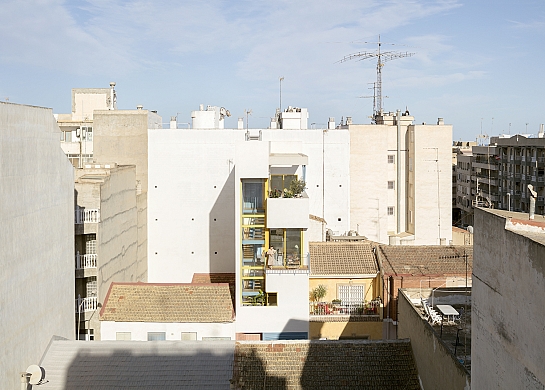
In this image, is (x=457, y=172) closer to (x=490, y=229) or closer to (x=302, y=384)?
(x=302, y=384)

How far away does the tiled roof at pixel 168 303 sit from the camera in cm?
2814

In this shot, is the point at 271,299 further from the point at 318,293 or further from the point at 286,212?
the point at 286,212

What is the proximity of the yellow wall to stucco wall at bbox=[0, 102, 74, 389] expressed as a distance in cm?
1068

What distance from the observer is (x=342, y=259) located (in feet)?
105

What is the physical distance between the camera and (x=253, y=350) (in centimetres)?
2316

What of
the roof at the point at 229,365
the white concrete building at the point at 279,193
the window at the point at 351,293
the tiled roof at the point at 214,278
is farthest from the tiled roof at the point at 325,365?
the tiled roof at the point at 214,278

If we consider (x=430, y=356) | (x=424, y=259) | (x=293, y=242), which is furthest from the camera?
(x=424, y=259)

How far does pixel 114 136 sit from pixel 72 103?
56.3 ft

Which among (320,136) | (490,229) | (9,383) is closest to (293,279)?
(9,383)

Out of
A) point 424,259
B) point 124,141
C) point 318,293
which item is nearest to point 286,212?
point 318,293

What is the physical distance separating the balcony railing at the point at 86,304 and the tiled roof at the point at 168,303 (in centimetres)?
63

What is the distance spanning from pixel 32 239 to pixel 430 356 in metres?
12.9

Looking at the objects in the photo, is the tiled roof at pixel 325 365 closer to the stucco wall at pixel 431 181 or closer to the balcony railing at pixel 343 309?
the balcony railing at pixel 343 309

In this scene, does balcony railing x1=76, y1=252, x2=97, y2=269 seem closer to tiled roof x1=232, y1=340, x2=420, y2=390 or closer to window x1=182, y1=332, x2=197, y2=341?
window x1=182, y1=332, x2=197, y2=341
